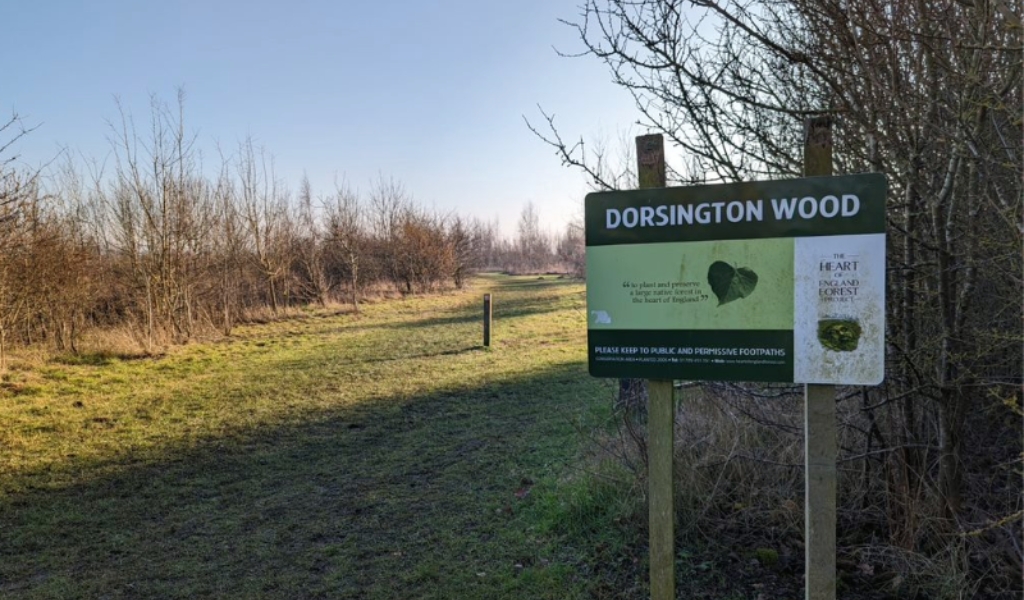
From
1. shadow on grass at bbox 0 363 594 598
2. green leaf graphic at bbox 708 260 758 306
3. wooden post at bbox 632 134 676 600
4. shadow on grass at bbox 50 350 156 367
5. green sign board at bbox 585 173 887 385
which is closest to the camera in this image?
green sign board at bbox 585 173 887 385

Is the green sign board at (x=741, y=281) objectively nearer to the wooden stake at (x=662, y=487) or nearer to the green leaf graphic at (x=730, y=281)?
the green leaf graphic at (x=730, y=281)

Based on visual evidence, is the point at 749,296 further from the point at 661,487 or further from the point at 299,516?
the point at 299,516

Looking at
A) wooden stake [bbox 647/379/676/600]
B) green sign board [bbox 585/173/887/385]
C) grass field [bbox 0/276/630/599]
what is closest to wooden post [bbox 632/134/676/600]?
wooden stake [bbox 647/379/676/600]

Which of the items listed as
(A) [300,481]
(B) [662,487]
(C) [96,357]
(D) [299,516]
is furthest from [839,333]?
(C) [96,357]

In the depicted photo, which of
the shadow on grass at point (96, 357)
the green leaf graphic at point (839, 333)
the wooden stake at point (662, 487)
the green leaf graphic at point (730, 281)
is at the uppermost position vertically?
Answer: the green leaf graphic at point (730, 281)

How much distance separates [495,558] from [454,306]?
21044mm

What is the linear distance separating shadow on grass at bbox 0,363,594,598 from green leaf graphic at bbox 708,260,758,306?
222 centimetres

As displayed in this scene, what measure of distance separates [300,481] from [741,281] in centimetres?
460

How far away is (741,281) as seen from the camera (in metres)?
2.44

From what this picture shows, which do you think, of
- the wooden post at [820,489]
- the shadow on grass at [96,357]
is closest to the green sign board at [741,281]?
the wooden post at [820,489]

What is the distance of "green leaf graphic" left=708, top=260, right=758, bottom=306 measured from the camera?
2.43m

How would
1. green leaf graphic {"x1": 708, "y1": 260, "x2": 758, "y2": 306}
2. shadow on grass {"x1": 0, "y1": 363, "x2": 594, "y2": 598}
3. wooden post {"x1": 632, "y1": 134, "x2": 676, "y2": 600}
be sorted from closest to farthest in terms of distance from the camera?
green leaf graphic {"x1": 708, "y1": 260, "x2": 758, "y2": 306} < wooden post {"x1": 632, "y1": 134, "x2": 676, "y2": 600} < shadow on grass {"x1": 0, "y1": 363, "x2": 594, "y2": 598}

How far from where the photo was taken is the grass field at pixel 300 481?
3.74 metres

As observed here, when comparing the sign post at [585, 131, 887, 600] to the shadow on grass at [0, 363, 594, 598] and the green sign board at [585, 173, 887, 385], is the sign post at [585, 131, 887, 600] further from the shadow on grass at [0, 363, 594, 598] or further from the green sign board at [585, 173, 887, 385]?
the shadow on grass at [0, 363, 594, 598]
